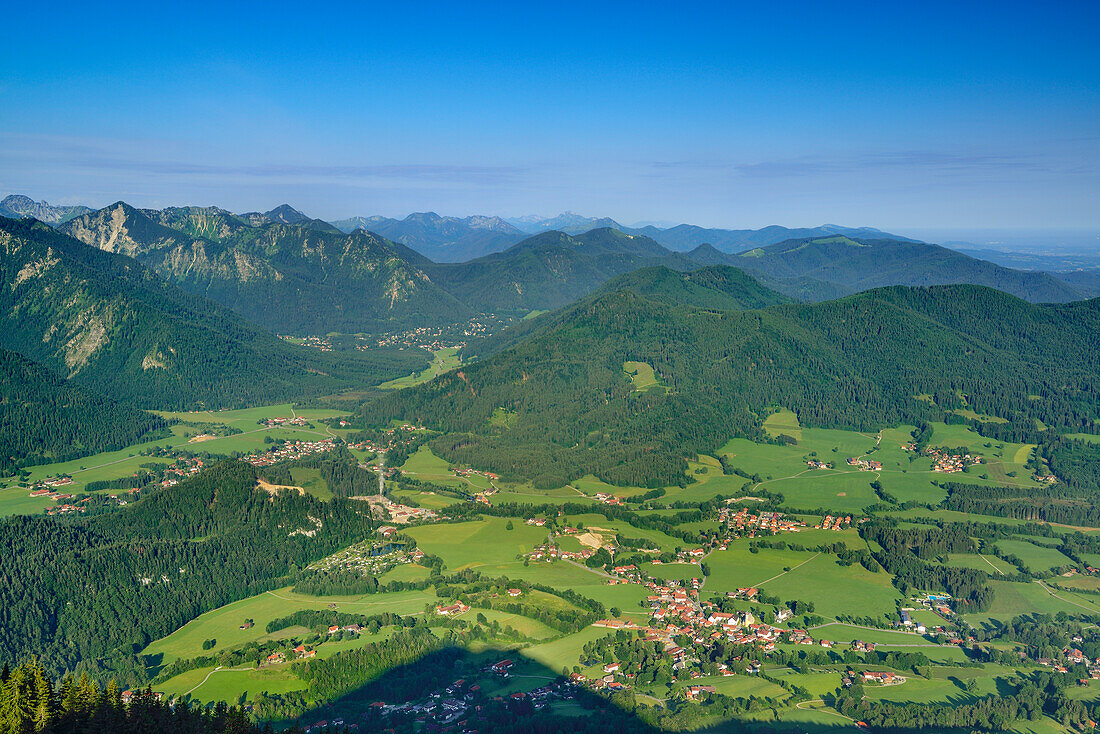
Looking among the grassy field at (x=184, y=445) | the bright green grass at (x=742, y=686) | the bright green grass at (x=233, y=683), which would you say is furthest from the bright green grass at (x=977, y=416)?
the bright green grass at (x=233, y=683)

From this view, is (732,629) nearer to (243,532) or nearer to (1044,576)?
(1044,576)

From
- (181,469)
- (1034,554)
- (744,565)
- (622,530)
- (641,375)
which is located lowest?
(181,469)

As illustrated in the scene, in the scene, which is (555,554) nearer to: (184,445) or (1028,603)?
(1028,603)

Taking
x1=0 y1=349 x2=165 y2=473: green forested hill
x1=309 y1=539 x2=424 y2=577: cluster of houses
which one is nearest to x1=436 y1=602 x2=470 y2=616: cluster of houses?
x1=309 y1=539 x2=424 y2=577: cluster of houses

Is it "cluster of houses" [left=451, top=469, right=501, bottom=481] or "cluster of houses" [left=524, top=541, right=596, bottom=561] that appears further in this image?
"cluster of houses" [left=451, top=469, right=501, bottom=481]

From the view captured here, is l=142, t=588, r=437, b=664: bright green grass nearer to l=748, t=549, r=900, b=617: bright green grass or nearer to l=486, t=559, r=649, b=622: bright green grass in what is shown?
l=486, t=559, r=649, b=622: bright green grass

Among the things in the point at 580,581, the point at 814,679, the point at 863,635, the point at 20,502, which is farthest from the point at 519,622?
the point at 20,502
